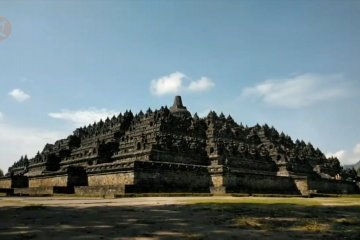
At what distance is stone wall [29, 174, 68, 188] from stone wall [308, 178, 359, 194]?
31.1 meters

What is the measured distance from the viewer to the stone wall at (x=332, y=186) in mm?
49250

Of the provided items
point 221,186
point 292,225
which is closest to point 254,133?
point 221,186

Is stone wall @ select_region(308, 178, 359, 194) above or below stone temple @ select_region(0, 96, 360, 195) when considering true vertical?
below

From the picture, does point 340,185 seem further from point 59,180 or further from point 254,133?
point 59,180

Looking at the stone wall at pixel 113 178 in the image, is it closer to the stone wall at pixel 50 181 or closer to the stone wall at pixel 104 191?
the stone wall at pixel 104 191

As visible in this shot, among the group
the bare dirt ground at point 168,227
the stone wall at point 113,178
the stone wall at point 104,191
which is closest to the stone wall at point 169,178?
the stone wall at point 113,178

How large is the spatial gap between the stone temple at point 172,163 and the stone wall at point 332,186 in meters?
0.14

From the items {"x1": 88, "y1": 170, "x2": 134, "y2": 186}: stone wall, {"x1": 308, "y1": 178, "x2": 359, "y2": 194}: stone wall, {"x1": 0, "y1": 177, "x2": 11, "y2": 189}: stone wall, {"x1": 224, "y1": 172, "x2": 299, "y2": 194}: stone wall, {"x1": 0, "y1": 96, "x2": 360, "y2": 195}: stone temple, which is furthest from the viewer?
{"x1": 308, "y1": 178, "x2": 359, "y2": 194}: stone wall

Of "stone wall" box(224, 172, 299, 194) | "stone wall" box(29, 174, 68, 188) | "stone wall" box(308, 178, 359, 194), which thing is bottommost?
"stone wall" box(308, 178, 359, 194)

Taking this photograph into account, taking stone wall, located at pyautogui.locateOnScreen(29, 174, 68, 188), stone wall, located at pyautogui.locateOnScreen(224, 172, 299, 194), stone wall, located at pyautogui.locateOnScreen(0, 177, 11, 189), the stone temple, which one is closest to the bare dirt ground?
the stone temple

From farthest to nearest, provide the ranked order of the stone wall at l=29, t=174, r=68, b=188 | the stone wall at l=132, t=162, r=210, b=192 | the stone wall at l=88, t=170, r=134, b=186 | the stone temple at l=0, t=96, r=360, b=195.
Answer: the stone wall at l=29, t=174, r=68, b=188 → the stone temple at l=0, t=96, r=360, b=195 → the stone wall at l=88, t=170, r=134, b=186 → the stone wall at l=132, t=162, r=210, b=192

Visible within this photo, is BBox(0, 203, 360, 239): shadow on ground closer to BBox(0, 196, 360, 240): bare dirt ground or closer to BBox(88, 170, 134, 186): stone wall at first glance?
BBox(0, 196, 360, 240): bare dirt ground

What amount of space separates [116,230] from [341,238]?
5.41 meters

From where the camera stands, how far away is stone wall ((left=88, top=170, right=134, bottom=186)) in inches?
1188
